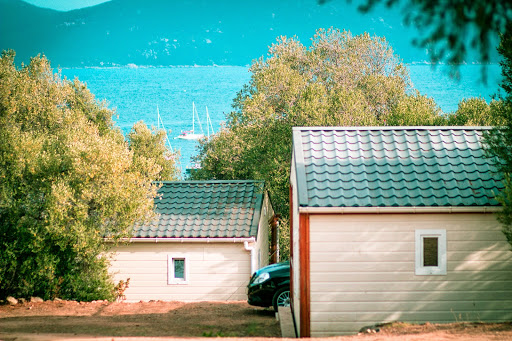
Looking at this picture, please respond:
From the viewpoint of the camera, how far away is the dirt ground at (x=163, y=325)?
9039 mm

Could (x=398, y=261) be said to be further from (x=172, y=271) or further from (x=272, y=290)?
(x=172, y=271)

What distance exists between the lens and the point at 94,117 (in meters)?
39.4

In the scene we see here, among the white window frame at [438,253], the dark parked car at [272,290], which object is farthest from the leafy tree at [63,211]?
the white window frame at [438,253]

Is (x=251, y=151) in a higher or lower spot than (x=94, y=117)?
lower

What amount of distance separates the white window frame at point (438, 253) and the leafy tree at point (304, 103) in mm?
14625

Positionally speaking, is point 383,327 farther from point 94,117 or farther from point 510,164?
point 94,117

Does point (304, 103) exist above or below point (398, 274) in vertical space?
above

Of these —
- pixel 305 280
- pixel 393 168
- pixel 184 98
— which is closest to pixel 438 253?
pixel 393 168

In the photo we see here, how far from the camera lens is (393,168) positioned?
11539 mm

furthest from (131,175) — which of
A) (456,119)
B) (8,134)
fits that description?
(456,119)

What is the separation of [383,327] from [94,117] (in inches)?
1306

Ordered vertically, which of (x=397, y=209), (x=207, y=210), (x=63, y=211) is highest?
(x=397, y=209)

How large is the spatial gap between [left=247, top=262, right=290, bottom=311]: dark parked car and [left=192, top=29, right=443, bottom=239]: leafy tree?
10840 millimetres

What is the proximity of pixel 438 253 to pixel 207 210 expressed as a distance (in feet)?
32.1
